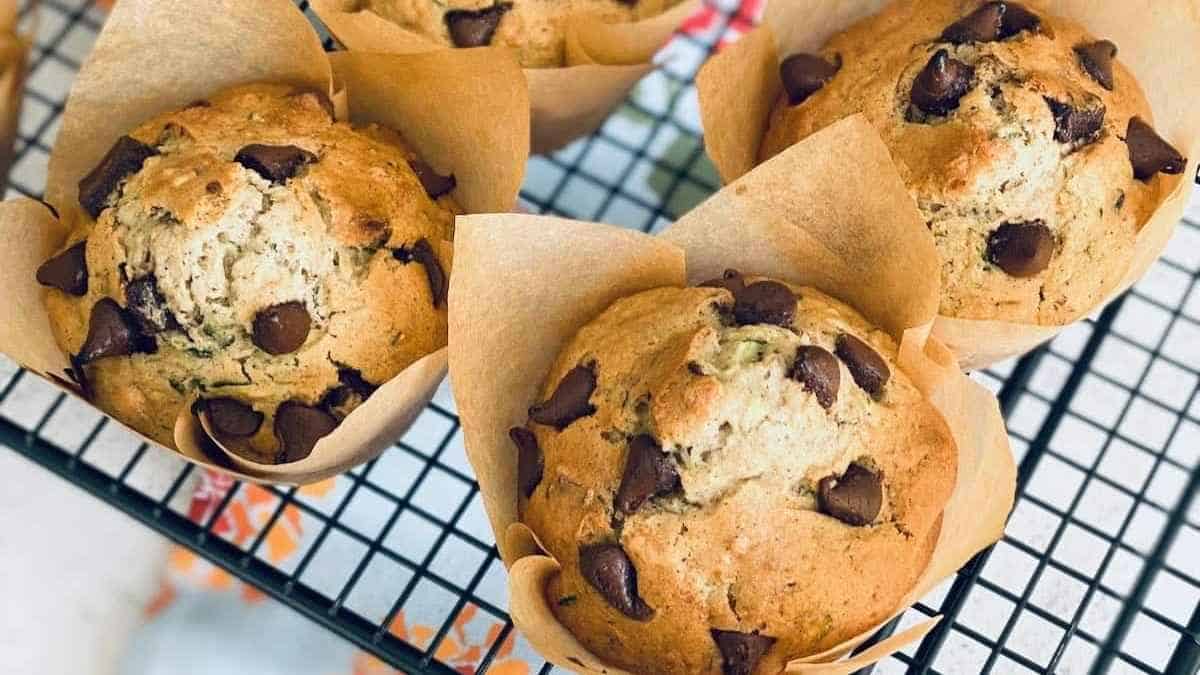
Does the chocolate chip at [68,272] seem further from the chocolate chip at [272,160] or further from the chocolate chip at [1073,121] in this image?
the chocolate chip at [1073,121]

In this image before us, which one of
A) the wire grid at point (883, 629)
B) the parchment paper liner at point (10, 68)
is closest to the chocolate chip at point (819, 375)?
the wire grid at point (883, 629)

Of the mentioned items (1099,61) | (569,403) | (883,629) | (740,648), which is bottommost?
(883,629)

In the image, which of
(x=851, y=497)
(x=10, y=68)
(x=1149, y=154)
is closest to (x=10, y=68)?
(x=10, y=68)

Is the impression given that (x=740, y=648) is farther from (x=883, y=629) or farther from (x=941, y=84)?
(x=941, y=84)

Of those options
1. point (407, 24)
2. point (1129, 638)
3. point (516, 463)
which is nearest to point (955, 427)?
point (516, 463)

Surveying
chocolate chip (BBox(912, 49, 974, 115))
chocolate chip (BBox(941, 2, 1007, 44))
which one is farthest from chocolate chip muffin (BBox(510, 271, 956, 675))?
chocolate chip (BBox(941, 2, 1007, 44))

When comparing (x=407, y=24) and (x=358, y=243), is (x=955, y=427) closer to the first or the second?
(x=358, y=243)

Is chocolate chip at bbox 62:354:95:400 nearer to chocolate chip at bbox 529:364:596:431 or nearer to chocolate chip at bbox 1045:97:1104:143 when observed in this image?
chocolate chip at bbox 529:364:596:431
